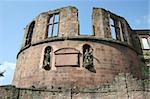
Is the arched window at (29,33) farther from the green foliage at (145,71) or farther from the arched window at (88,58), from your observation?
the green foliage at (145,71)

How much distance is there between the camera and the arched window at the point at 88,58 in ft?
Result: 49.0

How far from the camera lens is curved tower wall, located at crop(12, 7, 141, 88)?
14758mm

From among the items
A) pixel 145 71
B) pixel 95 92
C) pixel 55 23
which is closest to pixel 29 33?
pixel 55 23

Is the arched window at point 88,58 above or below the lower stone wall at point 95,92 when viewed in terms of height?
above

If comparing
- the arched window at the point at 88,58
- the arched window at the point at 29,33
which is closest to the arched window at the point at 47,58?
the arched window at the point at 88,58

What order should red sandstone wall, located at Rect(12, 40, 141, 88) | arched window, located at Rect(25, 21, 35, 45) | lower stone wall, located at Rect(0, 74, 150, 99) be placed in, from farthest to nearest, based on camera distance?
arched window, located at Rect(25, 21, 35, 45), red sandstone wall, located at Rect(12, 40, 141, 88), lower stone wall, located at Rect(0, 74, 150, 99)

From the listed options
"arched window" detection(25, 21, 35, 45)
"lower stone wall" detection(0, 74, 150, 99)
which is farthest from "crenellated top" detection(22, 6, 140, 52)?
"lower stone wall" detection(0, 74, 150, 99)

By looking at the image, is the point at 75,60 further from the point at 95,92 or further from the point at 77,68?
the point at 95,92

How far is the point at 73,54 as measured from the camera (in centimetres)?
1531

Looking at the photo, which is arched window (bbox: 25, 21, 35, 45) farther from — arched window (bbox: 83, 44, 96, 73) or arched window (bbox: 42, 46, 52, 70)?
arched window (bbox: 83, 44, 96, 73)

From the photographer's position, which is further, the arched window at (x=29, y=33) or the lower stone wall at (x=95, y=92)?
the arched window at (x=29, y=33)

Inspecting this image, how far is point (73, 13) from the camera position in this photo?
17422mm

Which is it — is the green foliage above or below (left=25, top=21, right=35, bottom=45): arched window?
below

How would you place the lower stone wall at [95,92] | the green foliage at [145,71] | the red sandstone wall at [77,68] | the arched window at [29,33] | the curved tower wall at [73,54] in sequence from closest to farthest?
the lower stone wall at [95,92] < the red sandstone wall at [77,68] < the curved tower wall at [73,54] < the green foliage at [145,71] < the arched window at [29,33]
